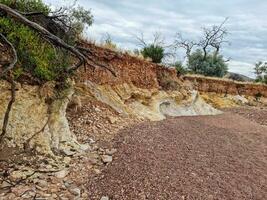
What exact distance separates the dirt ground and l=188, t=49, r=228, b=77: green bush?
18402 mm

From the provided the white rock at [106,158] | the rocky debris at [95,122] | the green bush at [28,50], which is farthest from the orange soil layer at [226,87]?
the white rock at [106,158]

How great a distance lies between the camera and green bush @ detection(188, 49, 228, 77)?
87.2 feet

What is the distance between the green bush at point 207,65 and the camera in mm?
26594

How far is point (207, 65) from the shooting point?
87.8 ft

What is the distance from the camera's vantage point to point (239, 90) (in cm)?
2189

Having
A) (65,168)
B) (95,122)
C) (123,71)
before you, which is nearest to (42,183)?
(65,168)

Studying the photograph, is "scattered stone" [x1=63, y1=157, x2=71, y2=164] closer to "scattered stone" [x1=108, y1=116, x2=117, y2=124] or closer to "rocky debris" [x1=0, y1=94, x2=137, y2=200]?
"rocky debris" [x1=0, y1=94, x2=137, y2=200]

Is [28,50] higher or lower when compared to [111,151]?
higher

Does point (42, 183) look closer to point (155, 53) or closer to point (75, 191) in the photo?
point (75, 191)

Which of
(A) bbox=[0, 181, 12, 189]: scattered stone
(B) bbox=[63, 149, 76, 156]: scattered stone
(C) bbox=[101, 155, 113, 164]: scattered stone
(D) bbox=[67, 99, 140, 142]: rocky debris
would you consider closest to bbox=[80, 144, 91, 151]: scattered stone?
(D) bbox=[67, 99, 140, 142]: rocky debris

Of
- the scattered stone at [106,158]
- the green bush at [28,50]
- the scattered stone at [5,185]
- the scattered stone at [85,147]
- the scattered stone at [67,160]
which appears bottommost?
the scattered stone at [5,185]

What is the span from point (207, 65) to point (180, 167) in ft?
71.4

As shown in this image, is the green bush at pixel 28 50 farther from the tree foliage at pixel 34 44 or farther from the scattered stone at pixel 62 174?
the scattered stone at pixel 62 174

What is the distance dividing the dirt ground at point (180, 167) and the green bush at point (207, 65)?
18.4 m
